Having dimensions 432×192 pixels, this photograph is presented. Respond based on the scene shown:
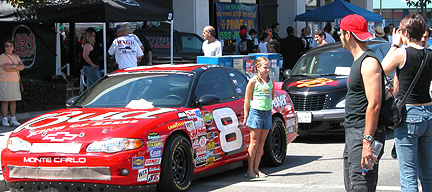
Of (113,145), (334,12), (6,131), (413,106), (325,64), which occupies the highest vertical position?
(334,12)

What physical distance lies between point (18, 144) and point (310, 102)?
229 inches

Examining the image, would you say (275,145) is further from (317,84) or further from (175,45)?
(175,45)

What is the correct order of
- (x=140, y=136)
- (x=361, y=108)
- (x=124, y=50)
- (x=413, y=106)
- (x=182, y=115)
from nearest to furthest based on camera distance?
(x=361, y=108), (x=413, y=106), (x=140, y=136), (x=182, y=115), (x=124, y=50)

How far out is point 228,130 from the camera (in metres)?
7.96

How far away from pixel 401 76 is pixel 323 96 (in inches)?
241

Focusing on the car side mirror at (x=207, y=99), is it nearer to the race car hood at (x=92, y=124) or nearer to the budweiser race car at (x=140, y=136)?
the budweiser race car at (x=140, y=136)

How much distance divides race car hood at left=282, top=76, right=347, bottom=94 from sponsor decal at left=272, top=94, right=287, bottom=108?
1.94 metres

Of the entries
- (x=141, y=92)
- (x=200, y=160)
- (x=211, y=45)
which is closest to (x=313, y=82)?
(x=211, y=45)

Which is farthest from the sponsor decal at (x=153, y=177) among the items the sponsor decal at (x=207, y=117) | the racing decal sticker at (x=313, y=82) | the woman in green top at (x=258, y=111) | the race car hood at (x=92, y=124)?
the racing decal sticker at (x=313, y=82)

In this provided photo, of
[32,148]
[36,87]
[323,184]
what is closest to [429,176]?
[323,184]

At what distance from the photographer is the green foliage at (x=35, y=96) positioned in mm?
14070

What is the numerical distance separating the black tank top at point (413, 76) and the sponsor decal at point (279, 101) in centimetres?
395

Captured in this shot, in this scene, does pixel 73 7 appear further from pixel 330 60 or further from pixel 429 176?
pixel 429 176

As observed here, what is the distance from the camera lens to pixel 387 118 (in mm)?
4660
